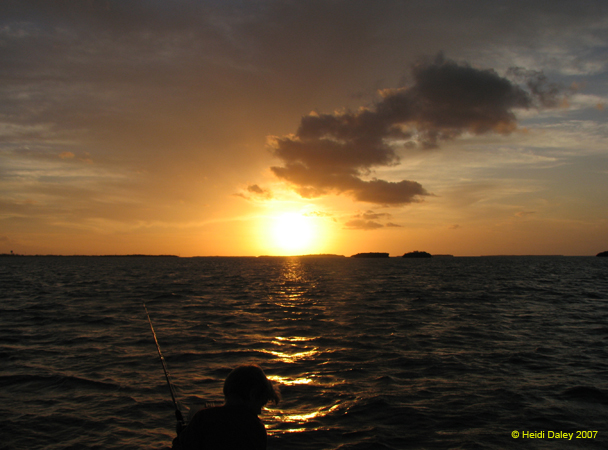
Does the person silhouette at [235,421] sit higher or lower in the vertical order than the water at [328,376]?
higher

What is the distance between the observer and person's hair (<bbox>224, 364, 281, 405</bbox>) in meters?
3.41

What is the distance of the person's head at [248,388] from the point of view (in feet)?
11.2

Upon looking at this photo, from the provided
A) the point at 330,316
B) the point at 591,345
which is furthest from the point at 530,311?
the point at 330,316

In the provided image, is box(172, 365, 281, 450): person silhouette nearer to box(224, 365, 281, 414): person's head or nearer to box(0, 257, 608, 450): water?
box(224, 365, 281, 414): person's head

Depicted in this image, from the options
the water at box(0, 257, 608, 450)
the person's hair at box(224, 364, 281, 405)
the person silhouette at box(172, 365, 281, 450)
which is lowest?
the water at box(0, 257, 608, 450)

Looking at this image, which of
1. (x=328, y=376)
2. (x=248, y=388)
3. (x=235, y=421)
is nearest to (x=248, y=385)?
(x=248, y=388)

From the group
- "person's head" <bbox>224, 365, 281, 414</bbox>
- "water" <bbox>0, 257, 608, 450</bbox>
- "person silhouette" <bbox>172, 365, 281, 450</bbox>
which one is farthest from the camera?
"water" <bbox>0, 257, 608, 450</bbox>

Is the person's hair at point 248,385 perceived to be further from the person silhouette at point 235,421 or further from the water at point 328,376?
the water at point 328,376

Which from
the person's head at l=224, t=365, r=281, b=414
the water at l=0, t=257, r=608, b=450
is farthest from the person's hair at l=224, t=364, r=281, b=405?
the water at l=0, t=257, r=608, b=450

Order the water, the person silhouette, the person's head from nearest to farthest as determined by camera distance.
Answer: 1. the person silhouette
2. the person's head
3. the water

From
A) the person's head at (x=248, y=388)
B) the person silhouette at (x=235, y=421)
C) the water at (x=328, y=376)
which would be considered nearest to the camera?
the person silhouette at (x=235, y=421)

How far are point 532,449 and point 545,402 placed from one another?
262 cm

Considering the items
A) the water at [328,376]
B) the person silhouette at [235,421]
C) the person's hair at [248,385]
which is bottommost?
the water at [328,376]

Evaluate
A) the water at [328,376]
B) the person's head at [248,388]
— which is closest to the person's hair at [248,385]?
the person's head at [248,388]
